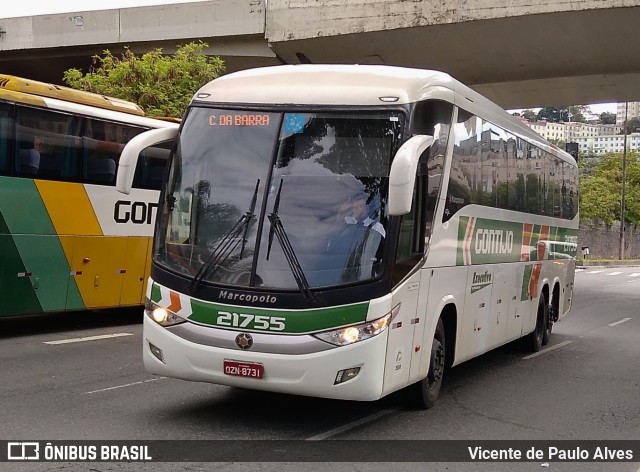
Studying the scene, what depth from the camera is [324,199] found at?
7.27 m

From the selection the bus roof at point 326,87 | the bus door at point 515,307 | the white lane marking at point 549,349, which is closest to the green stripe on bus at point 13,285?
the bus roof at point 326,87

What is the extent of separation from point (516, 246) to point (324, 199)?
202 inches

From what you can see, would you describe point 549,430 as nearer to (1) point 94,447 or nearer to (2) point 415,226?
(2) point 415,226

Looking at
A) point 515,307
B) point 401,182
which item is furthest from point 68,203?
point 401,182

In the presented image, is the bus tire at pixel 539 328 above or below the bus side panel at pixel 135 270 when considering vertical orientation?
below

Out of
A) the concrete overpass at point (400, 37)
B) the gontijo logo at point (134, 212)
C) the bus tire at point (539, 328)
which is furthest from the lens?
the concrete overpass at point (400, 37)

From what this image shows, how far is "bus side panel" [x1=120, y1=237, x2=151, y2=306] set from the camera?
47.2 ft

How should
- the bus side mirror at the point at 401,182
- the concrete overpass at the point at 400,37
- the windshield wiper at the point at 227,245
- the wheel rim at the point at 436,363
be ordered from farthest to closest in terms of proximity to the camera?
1. the concrete overpass at the point at 400,37
2. the wheel rim at the point at 436,363
3. the windshield wiper at the point at 227,245
4. the bus side mirror at the point at 401,182

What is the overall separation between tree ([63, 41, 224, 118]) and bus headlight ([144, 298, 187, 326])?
1558 cm

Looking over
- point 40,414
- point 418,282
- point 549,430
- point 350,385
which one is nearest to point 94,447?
point 40,414

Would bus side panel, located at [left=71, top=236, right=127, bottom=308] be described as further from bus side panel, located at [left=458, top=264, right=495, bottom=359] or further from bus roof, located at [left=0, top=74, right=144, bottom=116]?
bus side panel, located at [left=458, top=264, right=495, bottom=359]

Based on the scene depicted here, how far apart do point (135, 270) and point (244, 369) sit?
801 centimetres

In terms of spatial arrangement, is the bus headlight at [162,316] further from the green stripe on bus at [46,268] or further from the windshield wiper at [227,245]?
the green stripe on bus at [46,268]

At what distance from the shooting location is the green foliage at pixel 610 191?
218 feet
